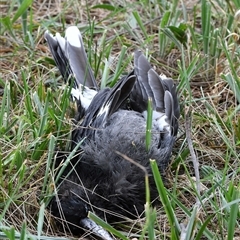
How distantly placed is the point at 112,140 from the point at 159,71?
920 mm

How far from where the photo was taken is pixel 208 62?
3.68 meters

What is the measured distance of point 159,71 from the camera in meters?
3.75

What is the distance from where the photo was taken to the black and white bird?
2730 millimetres

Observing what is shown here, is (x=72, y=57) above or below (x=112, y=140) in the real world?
above

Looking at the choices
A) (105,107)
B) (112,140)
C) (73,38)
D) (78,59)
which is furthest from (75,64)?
(112,140)

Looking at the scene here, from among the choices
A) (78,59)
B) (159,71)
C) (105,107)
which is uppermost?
(78,59)

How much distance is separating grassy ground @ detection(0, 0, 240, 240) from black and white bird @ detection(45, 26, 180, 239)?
8 cm

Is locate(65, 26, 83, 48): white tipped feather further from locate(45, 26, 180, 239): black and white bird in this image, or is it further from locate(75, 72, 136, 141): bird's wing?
locate(75, 72, 136, 141): bird's wing

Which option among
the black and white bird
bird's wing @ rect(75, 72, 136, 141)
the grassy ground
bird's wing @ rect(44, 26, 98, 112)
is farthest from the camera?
bird's wing @ rect(44, 26, 98, 112)

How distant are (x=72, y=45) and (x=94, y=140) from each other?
75 cm

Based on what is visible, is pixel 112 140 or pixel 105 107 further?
pixel 105 107

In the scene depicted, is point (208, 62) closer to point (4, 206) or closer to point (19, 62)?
point (19, 62)

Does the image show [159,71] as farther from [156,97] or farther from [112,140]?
[112,140]

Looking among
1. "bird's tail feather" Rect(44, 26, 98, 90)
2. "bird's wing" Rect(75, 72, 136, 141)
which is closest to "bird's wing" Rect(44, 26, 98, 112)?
"bird's tail feather" Rect(44, 26, 98, 90)
